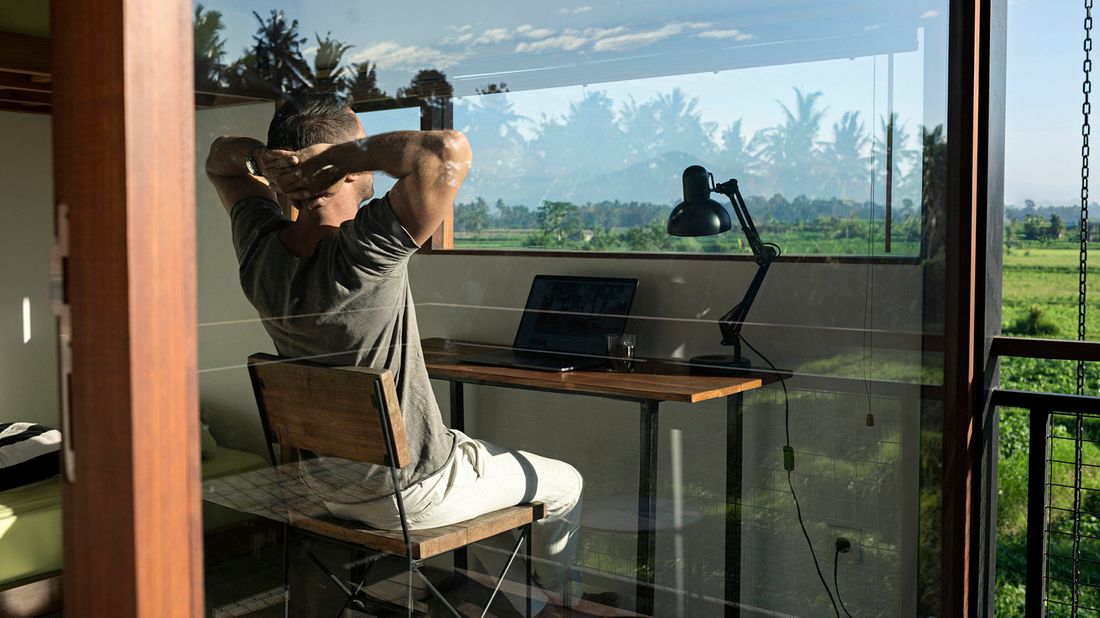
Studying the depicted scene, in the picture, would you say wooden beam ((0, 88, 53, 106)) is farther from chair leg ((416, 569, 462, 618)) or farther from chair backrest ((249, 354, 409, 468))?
chair leg ((416, 569, 462, 618))

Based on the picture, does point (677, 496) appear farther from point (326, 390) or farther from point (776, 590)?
point (326, 390)

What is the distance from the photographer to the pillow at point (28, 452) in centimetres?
88

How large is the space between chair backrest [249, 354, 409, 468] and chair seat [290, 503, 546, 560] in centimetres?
8

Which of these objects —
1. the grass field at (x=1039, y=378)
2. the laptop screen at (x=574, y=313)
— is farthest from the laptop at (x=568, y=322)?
the grass field at (x=1039, y=378)

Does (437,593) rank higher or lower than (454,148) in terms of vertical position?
lower

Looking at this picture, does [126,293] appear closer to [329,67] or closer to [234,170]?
[234,170]

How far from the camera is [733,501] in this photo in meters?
1.73

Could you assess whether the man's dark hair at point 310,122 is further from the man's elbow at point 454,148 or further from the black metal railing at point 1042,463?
the black metal railing at point 1042,463

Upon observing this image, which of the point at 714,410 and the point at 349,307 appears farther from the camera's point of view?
the point at 714,410

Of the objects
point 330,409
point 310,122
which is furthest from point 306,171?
point 330,409

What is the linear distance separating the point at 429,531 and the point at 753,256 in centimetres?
84

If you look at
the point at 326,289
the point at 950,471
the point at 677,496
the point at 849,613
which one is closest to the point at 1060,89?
the point at 950,471

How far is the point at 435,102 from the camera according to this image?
1146 millimetres

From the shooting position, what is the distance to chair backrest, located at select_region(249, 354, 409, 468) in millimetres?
1013
